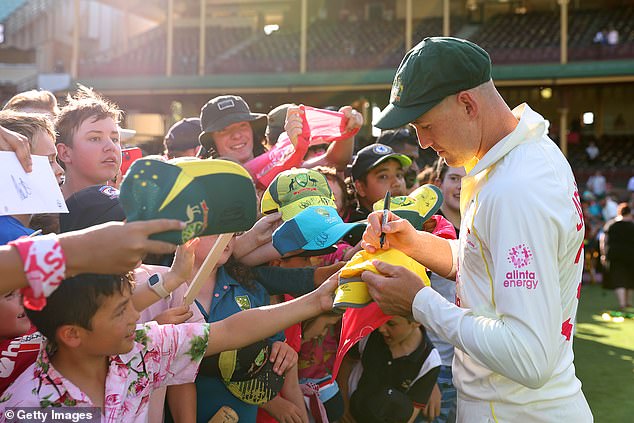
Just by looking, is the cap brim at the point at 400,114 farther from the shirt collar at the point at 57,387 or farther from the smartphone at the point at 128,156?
the smartphone at the point at 128,156

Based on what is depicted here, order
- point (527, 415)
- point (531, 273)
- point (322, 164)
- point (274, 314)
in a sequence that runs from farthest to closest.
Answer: point (322, 164)
point (274, 314)
point (527, 415)
point (531, 273)

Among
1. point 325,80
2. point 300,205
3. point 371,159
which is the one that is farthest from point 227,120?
point 325,80

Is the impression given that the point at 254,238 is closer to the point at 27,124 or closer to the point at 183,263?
the point at 183,263

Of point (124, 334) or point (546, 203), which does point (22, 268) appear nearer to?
point (124, 334)

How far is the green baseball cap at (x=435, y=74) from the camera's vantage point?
1925 millimetres

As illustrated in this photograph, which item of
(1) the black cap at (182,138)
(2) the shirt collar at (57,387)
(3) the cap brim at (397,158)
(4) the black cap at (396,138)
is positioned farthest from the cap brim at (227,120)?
(2) the shirt collar at (57,387)

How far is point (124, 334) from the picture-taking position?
6.44ft

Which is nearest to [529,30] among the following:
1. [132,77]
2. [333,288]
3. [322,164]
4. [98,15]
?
[132,77]

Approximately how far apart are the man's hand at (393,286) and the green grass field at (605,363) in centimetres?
378

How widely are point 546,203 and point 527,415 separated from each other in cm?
59

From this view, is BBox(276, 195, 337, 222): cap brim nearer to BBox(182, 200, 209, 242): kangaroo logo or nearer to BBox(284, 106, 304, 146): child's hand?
BBox(284, 106, 304, 146): child's hand

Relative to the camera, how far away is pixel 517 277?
1716mm

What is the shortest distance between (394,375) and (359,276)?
4.55ft

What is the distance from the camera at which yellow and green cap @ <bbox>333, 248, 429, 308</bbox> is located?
2.11 metres
